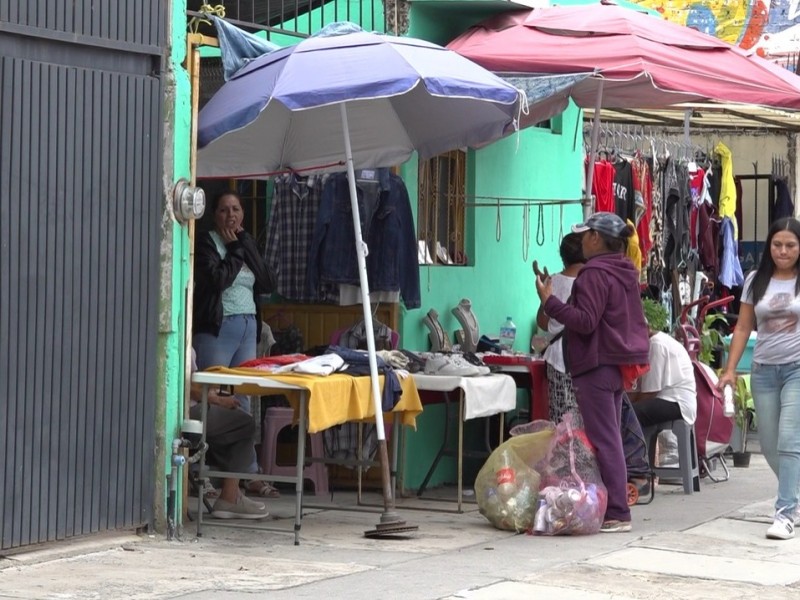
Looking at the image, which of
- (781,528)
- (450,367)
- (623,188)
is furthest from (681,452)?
(623,188)

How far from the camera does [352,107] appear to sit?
31.9 ft

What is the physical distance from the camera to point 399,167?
424 inches

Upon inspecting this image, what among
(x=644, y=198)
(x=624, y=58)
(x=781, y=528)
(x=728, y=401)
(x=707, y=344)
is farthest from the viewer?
(x=644, y=198)

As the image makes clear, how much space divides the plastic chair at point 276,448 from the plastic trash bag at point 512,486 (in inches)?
63.6

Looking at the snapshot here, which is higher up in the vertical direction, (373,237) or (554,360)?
(373,237)

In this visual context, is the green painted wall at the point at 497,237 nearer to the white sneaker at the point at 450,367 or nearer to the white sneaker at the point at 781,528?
the white sneaker at the point at 450,367

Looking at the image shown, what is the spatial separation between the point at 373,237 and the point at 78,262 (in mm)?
3194

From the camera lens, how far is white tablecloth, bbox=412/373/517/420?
9727 millimetres

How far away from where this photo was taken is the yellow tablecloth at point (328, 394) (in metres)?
8.24

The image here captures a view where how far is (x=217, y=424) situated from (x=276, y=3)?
3148mm

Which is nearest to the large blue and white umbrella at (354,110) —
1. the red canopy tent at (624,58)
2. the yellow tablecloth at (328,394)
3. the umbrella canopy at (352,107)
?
the umbrella canopy at (352,107)

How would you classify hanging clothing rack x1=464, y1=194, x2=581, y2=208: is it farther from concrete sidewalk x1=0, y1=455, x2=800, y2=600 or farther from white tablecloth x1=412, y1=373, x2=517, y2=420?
concrete sidewalk x1=0, y1=455, x2=800, y2=600

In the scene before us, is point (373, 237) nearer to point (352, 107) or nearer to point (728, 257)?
point (352, 107)

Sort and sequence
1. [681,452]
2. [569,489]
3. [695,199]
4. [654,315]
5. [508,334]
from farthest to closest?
[695,199], [508,334], [654,315], [681,452], [569,489]
